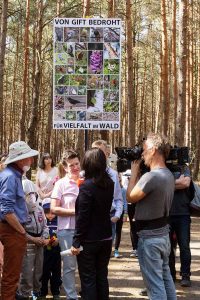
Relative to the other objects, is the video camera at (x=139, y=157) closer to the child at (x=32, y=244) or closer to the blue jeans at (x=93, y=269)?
the blue jeans at (x=93, y=269)

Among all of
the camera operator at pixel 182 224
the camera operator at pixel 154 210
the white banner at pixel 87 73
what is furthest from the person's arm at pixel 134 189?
the white banner at pixel 87 73

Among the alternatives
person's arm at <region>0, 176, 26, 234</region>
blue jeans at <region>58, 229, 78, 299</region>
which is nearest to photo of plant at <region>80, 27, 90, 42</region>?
blue jeans at <region>58, 229, 78, 299</region>

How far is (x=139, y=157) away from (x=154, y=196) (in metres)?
0.46

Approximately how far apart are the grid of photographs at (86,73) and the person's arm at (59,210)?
2.59m

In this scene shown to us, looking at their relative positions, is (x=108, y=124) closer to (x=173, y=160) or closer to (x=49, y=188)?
(x=49, y=188)

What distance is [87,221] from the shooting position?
4574mm

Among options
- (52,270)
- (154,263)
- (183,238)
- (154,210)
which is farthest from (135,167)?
(183,238)

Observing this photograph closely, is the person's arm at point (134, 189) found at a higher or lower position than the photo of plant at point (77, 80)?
lower

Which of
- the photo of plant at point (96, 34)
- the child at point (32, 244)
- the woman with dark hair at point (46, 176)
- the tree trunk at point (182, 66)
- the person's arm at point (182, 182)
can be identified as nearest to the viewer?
the child at point (32, 244)

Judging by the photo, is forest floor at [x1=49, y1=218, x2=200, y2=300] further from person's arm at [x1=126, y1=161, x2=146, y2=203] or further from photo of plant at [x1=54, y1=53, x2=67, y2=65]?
photo of plant at [x1=54, y1=53, x2=67, y2=65]

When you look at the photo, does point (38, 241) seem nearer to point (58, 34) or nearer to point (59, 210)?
point (59, 210)

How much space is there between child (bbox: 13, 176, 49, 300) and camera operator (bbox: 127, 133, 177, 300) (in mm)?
1456

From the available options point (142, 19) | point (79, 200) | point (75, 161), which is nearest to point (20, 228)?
point (79, 200)

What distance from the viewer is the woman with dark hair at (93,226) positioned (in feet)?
15.0
